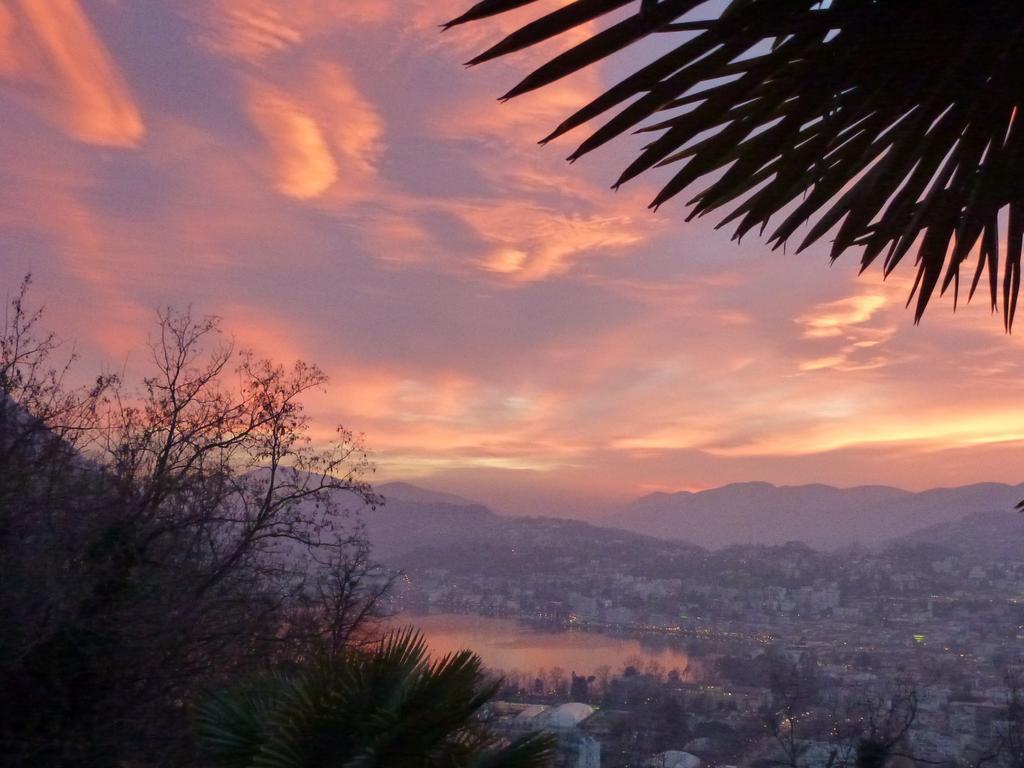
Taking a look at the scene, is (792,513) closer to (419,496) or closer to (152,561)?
(419,496)

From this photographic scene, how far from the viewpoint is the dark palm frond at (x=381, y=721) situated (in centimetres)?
324

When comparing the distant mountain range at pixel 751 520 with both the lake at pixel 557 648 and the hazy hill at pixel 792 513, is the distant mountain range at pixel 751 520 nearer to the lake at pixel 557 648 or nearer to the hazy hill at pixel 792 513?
the hazy hill at pixel 792 513

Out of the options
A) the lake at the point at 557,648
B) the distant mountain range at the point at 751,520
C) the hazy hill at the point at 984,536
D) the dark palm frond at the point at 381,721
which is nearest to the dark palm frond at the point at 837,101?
the dark palm frond at the point at 381,721

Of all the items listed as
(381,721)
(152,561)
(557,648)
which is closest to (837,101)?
(381,721)

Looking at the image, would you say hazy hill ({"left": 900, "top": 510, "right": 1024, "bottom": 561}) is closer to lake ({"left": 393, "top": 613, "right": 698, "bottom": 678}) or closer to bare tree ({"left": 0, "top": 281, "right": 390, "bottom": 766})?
lake ({"left": 393, "top": 613, "right": 698, "bottom": 678})

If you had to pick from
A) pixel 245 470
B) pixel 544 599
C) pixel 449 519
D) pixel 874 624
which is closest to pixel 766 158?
pixel 245 470

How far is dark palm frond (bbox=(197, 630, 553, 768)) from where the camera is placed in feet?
10.6

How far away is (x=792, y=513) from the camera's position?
52.7 m

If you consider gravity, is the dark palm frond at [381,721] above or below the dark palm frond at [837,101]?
below

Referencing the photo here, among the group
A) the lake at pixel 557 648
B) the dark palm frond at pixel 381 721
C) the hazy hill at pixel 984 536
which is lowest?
the lake at pixel 557 648

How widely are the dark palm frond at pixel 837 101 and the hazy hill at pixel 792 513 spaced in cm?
3954

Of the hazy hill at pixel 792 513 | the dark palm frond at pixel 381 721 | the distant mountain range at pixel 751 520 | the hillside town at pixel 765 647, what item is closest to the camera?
the dark palm frond at pixel 381 721

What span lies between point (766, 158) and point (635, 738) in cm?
826

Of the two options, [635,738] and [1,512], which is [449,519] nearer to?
[635,738]
